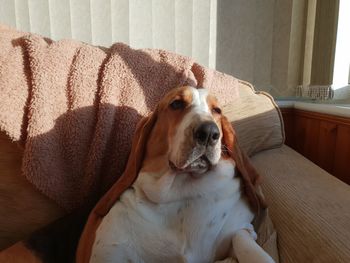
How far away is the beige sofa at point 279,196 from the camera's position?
28.4 inches

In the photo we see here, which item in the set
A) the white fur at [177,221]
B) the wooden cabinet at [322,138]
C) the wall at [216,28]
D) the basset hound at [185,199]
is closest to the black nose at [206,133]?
the basset hound at [185,199]

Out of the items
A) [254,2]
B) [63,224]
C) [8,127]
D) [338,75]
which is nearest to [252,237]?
[63,224]

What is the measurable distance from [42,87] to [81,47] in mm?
242

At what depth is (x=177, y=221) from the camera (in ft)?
2.84

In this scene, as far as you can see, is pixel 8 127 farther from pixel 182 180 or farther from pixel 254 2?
pixel 254 2

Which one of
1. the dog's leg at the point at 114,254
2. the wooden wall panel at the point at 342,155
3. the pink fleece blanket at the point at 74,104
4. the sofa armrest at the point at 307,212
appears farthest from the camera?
the wooden wall panel at the point at 342,155

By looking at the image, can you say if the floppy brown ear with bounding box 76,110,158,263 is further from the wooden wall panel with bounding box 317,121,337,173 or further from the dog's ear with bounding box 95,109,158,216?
the wooden wall panel with bounding box 317,121,337,173

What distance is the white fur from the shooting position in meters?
0.83

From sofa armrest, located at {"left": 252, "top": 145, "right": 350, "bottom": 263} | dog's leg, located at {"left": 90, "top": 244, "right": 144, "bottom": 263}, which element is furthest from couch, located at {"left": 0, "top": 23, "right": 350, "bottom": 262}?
dog's leg, located at {"left": 90, "top": 244, "right": 144, "bottom": 263}

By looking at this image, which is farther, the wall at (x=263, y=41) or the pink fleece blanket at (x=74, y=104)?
the wall at (x=263, y=41)

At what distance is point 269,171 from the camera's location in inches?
43.6

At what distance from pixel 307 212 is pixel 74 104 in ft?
2.53

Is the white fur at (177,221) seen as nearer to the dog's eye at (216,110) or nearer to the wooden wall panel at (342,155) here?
the dog's eye at (216,110)

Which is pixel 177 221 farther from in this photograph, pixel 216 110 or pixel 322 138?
pixel 322 138
